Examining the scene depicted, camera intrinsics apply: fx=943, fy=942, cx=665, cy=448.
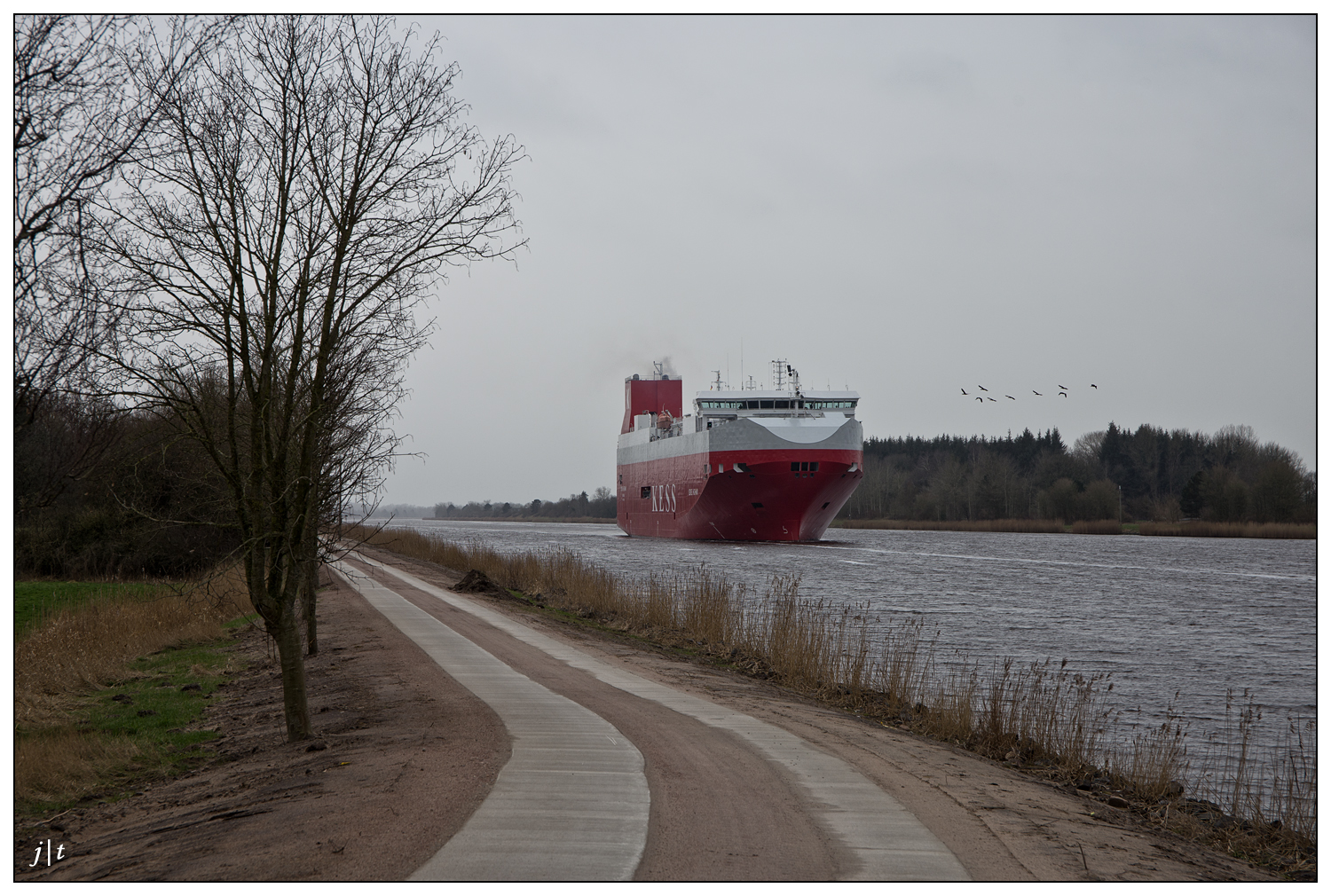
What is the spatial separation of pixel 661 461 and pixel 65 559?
41.9 m

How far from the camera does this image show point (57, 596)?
2175 centimetres

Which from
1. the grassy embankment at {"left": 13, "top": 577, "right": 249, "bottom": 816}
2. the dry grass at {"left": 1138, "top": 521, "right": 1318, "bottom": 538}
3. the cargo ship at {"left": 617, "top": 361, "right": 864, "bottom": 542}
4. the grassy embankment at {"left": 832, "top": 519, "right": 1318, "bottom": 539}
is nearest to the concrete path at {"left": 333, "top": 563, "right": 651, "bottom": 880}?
the grassy embankment at {"left": 13, "top": 577, "right": 249, "bottom": 816}

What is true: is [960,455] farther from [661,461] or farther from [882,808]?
[882,808]

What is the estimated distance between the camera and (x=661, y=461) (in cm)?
6738

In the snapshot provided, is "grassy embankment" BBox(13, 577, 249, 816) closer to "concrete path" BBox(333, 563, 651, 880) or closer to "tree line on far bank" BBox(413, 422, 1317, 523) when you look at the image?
"concrete path" BBox(333, 563, 651, 880)

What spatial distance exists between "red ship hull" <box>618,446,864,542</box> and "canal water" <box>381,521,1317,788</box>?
160 centimetres

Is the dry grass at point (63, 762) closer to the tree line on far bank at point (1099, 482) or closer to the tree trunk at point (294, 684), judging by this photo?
the tree trunk at point (294, 684)

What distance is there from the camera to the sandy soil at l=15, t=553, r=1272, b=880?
5168 mm

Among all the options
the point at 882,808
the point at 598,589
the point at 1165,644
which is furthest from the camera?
the point at 598,589

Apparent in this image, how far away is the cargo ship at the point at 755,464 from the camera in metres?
51.7

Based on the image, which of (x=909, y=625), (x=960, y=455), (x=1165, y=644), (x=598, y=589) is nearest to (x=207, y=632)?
(x=598, y=589)

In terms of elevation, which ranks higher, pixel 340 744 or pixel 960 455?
pixel 960 455

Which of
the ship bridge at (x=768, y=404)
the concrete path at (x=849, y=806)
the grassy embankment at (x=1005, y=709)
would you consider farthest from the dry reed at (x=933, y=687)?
the ship bridge at (x=768, y=404)

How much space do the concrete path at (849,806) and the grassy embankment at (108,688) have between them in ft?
16.5
